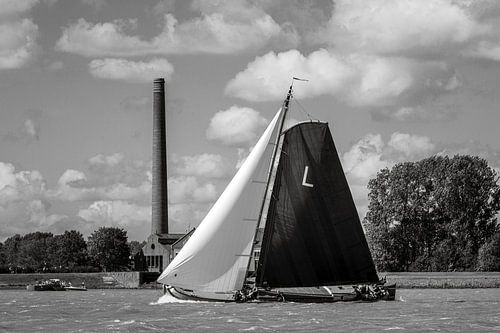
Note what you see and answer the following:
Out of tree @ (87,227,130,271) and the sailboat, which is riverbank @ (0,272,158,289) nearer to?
tree @ (87,227,130,271)

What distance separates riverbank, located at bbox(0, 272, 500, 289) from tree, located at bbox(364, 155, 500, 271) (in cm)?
509

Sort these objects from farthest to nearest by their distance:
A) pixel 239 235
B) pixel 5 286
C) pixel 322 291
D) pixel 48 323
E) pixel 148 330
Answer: pixel 5 286 → pixel 322 291 → pixel 239 235 → pixel 48 323 → pixel 148 330

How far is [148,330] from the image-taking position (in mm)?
63688

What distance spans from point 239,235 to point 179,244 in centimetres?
7655

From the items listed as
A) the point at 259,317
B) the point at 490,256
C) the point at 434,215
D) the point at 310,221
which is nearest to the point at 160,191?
the point at 434,215

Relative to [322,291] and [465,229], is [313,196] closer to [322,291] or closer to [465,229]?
[322,291]

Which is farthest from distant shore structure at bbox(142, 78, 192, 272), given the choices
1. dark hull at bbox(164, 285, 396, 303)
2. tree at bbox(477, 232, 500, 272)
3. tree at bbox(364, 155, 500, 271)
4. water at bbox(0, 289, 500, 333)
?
dark hull at bbox(164, 285, 396, 303)

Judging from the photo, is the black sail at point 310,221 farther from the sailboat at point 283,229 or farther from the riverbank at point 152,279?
the riverbank at point 152,279

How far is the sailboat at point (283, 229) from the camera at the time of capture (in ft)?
254

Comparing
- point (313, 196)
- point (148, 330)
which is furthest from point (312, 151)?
point (148, 330)

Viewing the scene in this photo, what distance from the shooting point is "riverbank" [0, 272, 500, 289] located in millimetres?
125500

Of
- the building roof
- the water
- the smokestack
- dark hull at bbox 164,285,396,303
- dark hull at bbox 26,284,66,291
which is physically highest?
the smokestack

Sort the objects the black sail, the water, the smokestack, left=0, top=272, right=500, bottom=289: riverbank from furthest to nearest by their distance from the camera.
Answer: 1. the smokestack
2. left=0, top=272, right=500, bottom=289: riverbank
3. the black sail
4. the water

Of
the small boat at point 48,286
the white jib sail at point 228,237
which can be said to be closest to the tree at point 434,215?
the small boat at point 48,286
